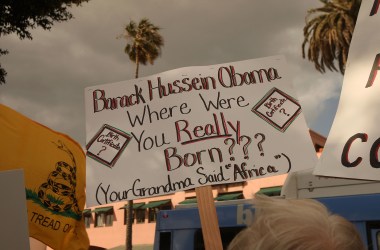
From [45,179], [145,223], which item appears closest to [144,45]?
[145,223]

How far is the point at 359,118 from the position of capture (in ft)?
8.21

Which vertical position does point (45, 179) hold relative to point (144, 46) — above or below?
below

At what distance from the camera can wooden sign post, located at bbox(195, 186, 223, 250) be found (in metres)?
2.88

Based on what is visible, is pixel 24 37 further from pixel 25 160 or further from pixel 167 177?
pixel 167 177

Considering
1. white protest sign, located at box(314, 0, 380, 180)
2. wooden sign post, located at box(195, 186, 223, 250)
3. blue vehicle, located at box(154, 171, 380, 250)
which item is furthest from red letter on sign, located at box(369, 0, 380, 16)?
blue vehicle, located at box(154, 171, 380, 250)

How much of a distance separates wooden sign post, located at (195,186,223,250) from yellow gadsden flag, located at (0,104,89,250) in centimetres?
268

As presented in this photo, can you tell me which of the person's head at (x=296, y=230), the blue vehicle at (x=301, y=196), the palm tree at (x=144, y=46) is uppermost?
the palm tree at (x=144, y=46)

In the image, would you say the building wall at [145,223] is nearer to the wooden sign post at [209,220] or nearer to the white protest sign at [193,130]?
the white protest sign at [193,130]

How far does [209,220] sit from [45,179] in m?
2.95

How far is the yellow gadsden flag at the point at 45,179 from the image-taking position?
200 inches

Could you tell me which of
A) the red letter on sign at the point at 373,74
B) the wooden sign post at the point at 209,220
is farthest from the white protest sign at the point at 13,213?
the red letter on sign at the point at 373,74

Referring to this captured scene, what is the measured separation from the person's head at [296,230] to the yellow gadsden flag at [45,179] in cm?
439

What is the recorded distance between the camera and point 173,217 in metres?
5.21

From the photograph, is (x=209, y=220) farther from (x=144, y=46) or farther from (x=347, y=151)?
(x=144, y=46)
